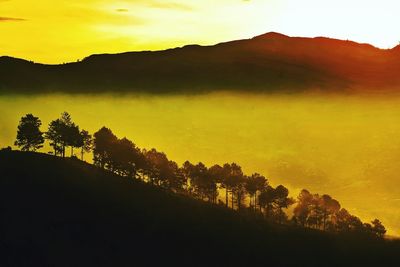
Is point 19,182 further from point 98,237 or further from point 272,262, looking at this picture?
point 272,262

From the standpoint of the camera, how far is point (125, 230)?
14500 centimetres

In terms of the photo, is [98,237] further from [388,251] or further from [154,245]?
[388,251]

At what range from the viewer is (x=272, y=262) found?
141375 mm

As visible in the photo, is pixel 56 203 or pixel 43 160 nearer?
pixel 56 203

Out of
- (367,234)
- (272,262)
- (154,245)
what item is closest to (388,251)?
(367,234)

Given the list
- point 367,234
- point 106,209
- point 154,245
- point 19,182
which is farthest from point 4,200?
point 367,234

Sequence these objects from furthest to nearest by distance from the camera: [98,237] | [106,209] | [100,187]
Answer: [100,187] < [106,209] < [98,237]

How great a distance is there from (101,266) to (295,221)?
3264 inches

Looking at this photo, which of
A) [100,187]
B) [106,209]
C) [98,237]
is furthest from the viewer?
[100,187]

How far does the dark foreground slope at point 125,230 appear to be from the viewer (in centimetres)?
13238

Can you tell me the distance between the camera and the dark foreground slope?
132 metres

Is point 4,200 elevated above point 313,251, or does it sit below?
above

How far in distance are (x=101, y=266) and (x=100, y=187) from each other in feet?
127

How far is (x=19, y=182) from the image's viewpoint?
154 m
